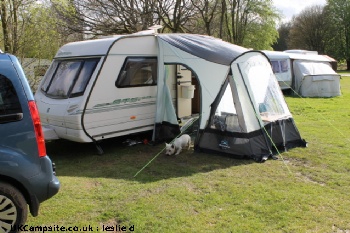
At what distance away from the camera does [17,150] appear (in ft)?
10.5

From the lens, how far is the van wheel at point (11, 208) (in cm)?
320

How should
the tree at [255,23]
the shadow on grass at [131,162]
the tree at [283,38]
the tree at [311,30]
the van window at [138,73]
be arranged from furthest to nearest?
the tree at [283,38], the tree at [311,30], the tree at [255,23], the van window at [138,73], the shadow on grass at [131,162]

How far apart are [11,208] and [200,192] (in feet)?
7.67

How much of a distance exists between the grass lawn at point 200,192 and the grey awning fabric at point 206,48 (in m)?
1.88

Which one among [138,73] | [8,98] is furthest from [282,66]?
[8,98]

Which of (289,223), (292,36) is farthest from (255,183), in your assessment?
(292,36)

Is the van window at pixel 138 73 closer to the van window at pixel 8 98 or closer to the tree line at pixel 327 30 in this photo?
the van window at pixel 8 98

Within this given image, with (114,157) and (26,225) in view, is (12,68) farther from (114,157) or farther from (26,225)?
(114,157)

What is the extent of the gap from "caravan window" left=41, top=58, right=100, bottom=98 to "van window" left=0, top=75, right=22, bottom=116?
118 inches

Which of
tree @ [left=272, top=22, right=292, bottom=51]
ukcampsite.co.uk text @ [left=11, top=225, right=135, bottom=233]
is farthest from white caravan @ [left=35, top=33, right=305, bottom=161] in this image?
tree @ [left=272, top=22, right=292, bottom=51]

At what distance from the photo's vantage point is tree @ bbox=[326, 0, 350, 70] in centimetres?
4581

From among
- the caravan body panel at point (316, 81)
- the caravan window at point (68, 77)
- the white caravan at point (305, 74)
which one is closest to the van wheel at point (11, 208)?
the caravan window at point (68, 77)

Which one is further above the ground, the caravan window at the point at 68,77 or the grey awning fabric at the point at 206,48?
the grey awning fabric at the point at 206,48

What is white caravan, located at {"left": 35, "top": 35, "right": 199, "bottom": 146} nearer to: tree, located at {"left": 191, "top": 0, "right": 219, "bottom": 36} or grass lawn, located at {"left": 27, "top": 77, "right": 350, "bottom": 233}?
grass lawn, located at {"left": 27, "top": 77, "right": 350, "bottom": 233}
